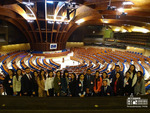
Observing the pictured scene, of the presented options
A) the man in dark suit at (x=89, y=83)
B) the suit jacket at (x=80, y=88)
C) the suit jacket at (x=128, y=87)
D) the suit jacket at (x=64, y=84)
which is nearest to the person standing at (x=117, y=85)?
the suit jacket at (x=128, y=87)

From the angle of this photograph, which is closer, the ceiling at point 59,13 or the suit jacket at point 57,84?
the suit jacket at point 57,84

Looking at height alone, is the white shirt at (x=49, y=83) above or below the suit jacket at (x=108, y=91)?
above

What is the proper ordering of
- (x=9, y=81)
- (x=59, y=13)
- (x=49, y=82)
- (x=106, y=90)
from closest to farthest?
(x=9, y=81) → (x=106, y=90) → (x=49, y=82) → (x=59, y=13)

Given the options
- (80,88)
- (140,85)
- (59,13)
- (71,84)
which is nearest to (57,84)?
(71,84)

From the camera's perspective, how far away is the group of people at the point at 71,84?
14.0ft

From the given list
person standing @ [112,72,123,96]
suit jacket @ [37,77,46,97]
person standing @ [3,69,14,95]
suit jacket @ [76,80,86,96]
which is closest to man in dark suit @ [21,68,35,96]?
suit jacket @ [37,77,46,97]

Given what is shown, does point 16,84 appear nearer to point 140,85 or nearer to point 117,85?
point 117,85

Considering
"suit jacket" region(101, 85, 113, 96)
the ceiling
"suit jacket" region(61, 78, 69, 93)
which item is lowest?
"suit jacket" region(101, 85, 113, 96)

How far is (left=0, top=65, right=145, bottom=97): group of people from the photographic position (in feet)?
14.0

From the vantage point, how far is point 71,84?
4.41 metres

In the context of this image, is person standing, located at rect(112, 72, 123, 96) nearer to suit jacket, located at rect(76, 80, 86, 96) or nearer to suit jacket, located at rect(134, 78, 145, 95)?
suit jacket, located at rect(134, 78, 145, 95)

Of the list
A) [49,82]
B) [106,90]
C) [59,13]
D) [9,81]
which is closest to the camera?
[9,81]

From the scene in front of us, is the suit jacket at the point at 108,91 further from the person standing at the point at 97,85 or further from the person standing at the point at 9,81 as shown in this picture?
the person standing at the point at 9,81

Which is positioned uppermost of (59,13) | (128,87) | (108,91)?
(59,13)
